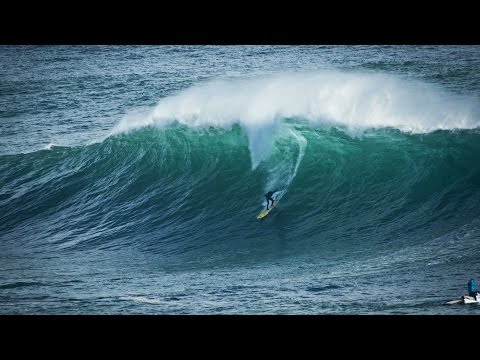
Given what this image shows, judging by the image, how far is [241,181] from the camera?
41.5 feet

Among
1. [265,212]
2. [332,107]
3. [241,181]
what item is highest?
[332,107]

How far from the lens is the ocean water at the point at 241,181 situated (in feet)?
31.9

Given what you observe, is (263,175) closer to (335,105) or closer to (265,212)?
(265,212)

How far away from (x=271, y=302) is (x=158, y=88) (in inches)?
288

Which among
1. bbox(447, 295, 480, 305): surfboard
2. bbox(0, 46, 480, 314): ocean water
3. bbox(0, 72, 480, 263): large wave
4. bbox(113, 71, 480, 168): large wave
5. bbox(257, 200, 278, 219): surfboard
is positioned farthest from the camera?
bbox(113, 71, 480, 168): large wave

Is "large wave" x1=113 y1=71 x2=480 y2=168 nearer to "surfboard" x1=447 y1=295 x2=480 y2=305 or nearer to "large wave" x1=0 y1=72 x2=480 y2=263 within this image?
"large wave" x1=0 y1=72 x2=480 y2=263

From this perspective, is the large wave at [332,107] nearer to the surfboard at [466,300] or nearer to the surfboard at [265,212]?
the surfboard at [265,212]

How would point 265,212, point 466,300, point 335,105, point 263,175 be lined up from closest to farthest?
point 466,300
point 265,212
point 263,175
point 335,105

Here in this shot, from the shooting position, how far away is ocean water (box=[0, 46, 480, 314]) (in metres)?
9.71

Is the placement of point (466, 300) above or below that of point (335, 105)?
below

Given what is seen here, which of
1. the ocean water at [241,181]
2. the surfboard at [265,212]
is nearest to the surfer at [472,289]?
the ocean water at [241,181]

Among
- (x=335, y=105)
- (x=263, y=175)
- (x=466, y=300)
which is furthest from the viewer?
(x=335, y=105)

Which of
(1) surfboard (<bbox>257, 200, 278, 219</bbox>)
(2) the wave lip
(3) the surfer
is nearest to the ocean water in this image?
(2) the wave lip

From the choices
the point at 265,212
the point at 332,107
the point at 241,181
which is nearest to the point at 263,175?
the point at 241,181
